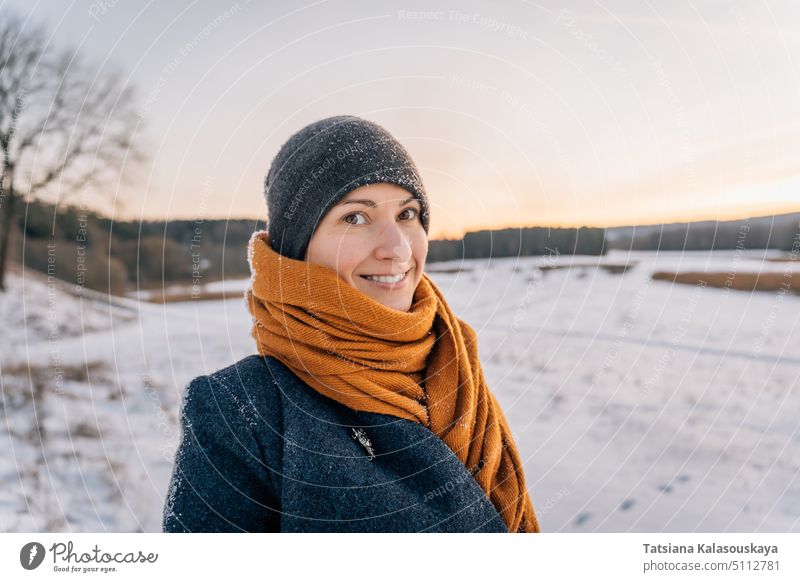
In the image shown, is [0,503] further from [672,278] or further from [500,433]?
[672,278]

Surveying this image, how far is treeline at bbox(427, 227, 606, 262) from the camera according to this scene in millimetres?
2000

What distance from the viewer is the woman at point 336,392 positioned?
46.4 inches

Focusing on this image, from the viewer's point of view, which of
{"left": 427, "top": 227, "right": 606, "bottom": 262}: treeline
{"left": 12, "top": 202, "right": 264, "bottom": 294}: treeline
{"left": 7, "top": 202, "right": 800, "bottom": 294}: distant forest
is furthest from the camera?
{"left": 12, "top": 202, "right": 264, "bottom": 294}: treeline

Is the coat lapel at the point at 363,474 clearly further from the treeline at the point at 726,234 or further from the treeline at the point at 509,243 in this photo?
the treeline at the point at 726,234

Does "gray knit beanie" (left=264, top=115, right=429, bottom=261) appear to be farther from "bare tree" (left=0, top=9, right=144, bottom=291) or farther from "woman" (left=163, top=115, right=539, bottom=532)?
"bare tree" (left=0, top=9, right=144, bottom=291)

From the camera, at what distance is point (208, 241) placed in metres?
2.33

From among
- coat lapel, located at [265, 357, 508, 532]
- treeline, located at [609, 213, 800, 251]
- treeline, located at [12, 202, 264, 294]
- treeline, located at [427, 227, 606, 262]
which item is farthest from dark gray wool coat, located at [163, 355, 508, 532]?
treeline, located at [609, 213, 800, 251]
